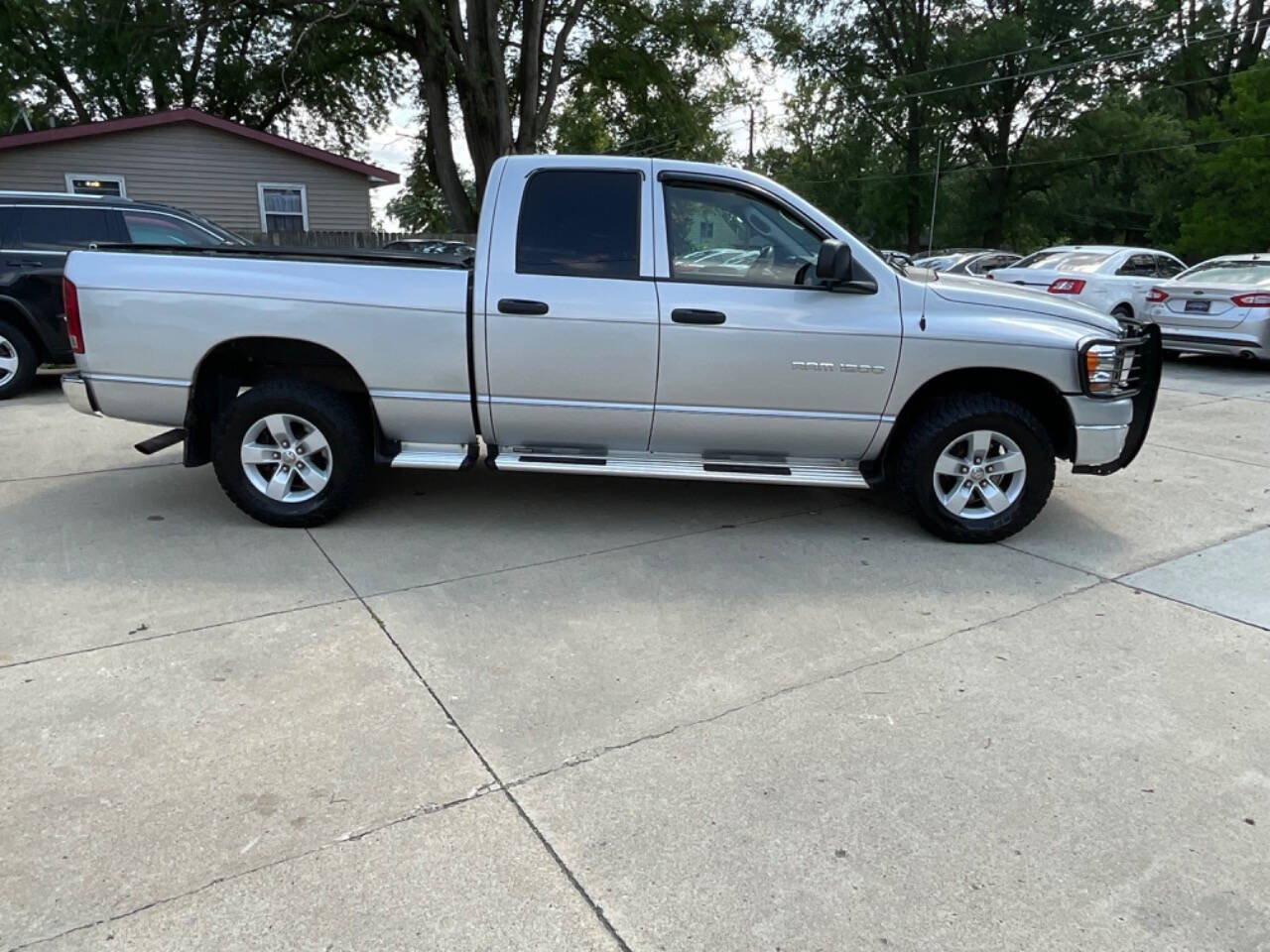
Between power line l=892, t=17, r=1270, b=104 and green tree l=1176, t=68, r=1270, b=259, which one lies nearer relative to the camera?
green tree l=1176, t=68, r=1270, b=259

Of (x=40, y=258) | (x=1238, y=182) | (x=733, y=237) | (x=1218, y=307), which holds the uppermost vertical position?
(x=1238, y=182)

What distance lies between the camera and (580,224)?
189 inches

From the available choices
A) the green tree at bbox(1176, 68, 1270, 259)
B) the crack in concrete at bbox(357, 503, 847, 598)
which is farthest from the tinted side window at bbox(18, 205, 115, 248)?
the green tree at bbox(1176, 68, 1270, 259)

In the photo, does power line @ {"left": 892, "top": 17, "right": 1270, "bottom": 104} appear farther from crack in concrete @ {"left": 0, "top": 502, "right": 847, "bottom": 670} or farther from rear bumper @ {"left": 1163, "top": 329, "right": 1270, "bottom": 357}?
crack in concrete @ {"left": 0, "top": 502, "right": 847, "bottom": 670}

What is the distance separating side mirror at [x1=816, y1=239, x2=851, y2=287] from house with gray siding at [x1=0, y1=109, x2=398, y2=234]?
15978 millimetres

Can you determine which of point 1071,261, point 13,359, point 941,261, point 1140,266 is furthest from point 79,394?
point 941,261

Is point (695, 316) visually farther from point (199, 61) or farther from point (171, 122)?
point (199, 61)

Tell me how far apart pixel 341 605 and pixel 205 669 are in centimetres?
70

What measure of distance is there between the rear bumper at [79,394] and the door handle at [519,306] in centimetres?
232

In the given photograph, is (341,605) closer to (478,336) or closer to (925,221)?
(478,336)

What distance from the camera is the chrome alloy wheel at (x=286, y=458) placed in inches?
193

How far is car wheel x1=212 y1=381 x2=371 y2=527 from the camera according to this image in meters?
4.84

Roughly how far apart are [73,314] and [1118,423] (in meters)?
5.68

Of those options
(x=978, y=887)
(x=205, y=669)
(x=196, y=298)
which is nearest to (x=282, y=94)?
(x=196, y=298)
